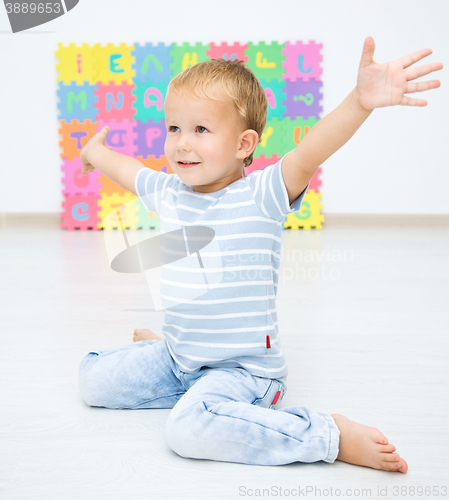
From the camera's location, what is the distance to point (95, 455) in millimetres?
675

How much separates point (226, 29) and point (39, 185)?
45.3 inches

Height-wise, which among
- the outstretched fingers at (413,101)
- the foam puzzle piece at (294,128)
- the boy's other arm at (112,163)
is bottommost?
the boy's other arm at (112,163)

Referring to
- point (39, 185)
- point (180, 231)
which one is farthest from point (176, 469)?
point (39, 185)

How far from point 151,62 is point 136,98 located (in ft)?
0.60

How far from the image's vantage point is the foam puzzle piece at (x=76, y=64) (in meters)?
2.55

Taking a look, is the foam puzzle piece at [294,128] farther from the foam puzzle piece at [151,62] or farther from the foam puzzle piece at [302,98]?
the foam puzzle piece at [151,62]

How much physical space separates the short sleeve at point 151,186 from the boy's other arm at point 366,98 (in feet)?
0.87

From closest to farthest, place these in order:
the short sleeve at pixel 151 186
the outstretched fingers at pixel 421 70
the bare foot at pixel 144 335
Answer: the outstretched fingers at pixel 421 70, the short sleeve at pixel 151 186, the bare foot at pixel 144 335

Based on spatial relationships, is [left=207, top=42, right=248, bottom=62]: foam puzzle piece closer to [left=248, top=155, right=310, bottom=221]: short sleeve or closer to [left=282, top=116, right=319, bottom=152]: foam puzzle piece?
[left=282, top=116, right=319, bottom=152]: foam puzzle piece

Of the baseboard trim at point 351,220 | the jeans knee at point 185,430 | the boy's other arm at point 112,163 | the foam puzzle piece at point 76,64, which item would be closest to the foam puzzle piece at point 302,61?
the baseboard trim at point 351,220

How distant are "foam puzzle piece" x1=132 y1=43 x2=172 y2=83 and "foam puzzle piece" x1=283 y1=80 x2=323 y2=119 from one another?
0.57 m

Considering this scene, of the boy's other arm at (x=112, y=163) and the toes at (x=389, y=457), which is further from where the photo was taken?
the boy's other arm at (x=112, y=163)

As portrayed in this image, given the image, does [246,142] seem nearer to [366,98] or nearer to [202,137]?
[202,137]

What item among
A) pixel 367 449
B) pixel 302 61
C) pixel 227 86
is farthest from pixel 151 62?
pixel 367 449
